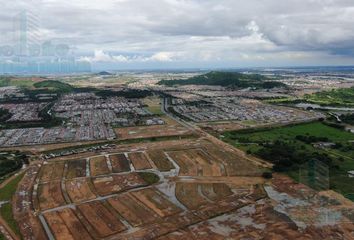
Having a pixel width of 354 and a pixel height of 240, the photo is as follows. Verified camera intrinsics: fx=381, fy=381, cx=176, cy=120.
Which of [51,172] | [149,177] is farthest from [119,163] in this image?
[51,172]

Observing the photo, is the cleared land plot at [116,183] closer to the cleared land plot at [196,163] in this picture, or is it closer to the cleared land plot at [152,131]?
the cleared land plot at [196,163]

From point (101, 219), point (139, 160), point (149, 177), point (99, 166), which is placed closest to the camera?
point (101, 219)

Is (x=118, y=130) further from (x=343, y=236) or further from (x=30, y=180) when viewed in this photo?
(x=343, y=236)

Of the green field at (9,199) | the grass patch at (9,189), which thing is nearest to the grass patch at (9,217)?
the green field at (9,199)

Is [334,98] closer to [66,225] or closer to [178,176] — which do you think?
[178,176]

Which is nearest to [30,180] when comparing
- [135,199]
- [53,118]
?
[135,199]

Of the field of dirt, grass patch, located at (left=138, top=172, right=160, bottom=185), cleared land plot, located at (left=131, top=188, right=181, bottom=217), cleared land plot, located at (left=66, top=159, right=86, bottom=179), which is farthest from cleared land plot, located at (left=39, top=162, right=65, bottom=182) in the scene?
cleared land plot, located at (left=131, top=188, right=181, bottom=217)
